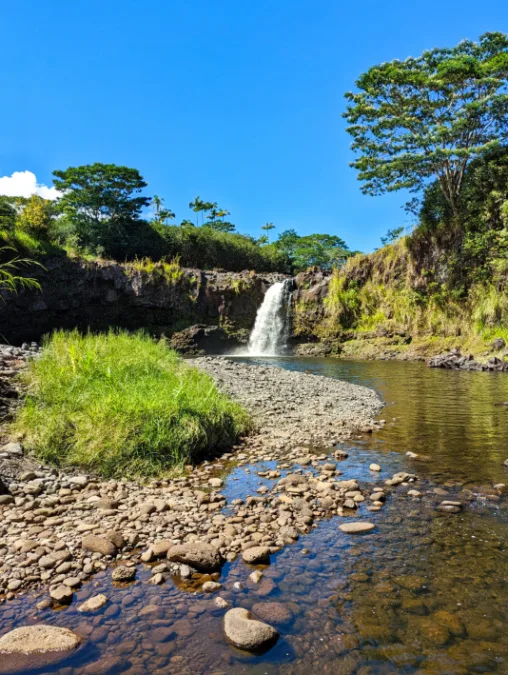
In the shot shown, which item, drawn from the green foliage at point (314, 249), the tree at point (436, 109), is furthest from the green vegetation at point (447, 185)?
the green foliage at point (314, 249)

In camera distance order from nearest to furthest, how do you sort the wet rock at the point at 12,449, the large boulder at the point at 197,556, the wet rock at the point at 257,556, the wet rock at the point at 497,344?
the large boulder at the point at 197,556
the wet rock at the point at 257,556
the wet rock at the point at 12,449
the wet rock at the point at 497,344

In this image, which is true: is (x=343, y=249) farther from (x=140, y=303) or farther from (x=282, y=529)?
(x=282, y=529)

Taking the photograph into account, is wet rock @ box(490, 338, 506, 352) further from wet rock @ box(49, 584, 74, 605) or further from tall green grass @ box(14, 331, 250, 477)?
wet rock @ box(49, 584, 74, 605)

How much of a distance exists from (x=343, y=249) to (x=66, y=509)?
62.9m

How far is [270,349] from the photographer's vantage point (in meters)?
28.2

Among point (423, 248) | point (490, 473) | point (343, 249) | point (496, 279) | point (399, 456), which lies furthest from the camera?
point (343, 249)

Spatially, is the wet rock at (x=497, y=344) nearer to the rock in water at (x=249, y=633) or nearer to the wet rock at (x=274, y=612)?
the wet rock at (x=274, y=612)

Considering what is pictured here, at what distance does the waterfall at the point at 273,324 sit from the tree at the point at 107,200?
13.7 m

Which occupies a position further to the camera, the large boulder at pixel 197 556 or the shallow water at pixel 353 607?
the large boulder at pixel 197 556

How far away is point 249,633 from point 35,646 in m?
1.16

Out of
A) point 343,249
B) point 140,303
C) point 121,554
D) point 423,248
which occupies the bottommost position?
point 121,554

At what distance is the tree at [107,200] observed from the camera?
115 ft

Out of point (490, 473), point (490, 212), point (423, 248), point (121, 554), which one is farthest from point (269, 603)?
point (423, 248)

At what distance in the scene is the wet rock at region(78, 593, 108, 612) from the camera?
8.59ft
